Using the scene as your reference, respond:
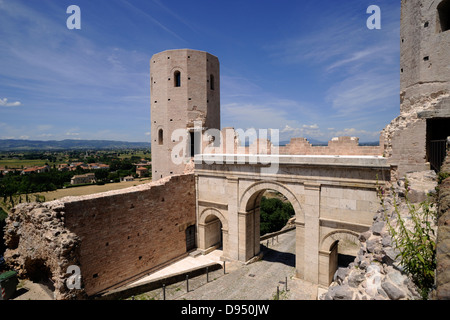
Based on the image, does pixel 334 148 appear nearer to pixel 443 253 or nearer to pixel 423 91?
pixel 423 91

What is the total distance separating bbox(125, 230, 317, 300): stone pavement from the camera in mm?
9266

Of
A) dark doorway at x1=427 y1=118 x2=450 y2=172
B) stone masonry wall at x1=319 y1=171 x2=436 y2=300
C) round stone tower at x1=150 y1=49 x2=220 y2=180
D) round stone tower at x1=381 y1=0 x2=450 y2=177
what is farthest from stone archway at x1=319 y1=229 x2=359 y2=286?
round stone tower at x1=150 y1=49 x2=220 y2=180

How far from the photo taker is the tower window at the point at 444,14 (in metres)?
7.44

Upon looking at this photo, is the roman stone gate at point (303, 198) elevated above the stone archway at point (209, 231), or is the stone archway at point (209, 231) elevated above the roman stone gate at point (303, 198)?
the roman stone gate at point (303, 198)

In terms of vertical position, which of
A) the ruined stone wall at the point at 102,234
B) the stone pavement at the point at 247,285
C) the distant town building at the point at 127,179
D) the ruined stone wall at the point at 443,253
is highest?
the ruined stone wall at the point at 443,253

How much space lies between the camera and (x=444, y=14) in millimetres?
7586

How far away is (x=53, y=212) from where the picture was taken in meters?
8.34

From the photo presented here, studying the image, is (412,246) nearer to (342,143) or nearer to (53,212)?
(342,143)

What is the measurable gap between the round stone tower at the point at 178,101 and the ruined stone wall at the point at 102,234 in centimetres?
304

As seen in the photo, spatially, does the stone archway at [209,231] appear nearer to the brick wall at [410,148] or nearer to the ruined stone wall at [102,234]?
the ruined stone wall at [102,234]

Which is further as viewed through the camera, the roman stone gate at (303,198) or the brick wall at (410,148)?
the roman stone gate at (303,198)

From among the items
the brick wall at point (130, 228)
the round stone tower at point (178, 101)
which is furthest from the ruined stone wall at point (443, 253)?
the round stone tower at point (178, 101)
